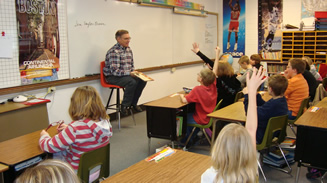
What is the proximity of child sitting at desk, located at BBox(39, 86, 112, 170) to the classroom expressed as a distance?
158cm

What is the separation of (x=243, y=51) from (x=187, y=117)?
548 centimetres

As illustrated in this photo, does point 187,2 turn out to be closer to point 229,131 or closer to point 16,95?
point 16,95

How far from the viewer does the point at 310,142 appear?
298cm

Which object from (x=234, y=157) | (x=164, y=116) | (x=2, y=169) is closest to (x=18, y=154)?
(x=2, y=169)

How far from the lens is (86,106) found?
7.79 ft

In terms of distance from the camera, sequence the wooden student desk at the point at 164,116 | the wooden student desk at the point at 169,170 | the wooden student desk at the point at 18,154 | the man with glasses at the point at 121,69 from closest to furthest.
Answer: the wooden student desk at the point at 169,170, the wooden student desk at the point at 18,154, the wooden student desk at the point at 164,116, the man with glasses at the point at 121,69

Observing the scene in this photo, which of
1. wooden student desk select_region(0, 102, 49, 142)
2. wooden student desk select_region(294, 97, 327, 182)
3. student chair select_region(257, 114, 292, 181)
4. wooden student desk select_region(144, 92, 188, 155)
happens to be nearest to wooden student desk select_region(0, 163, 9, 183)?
wooden student desk select_region(0, 102, 49, 142)

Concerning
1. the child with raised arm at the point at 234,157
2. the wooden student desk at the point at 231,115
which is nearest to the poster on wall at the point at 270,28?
the wooden student desk at the point at 231,115

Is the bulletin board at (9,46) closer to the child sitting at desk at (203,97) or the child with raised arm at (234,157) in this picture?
the child sitting at desk at (203,97)

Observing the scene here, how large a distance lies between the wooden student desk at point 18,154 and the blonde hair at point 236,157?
4.36ft

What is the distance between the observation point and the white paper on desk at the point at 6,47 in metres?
3.94

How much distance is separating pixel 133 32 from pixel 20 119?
2.88 m

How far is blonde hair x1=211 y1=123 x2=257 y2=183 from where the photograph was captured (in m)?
1.48

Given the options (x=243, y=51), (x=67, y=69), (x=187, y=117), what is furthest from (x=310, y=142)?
(x=243, y=51)
